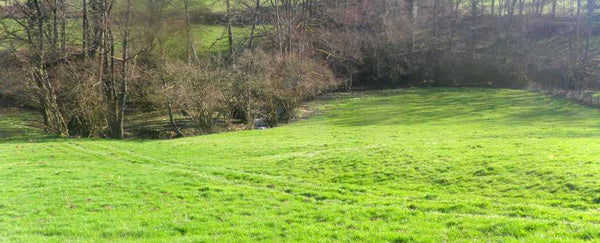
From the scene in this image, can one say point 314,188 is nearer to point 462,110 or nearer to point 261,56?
point 261,56

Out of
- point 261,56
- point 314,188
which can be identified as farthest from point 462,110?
point 314,188

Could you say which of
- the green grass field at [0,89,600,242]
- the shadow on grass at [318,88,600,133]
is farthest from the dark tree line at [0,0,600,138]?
the green grass field at [0,89,600,242]

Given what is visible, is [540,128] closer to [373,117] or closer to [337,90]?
[373,117]

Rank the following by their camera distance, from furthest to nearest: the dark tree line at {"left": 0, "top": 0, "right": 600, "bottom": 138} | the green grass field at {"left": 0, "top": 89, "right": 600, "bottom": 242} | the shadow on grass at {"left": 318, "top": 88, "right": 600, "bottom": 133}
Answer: the dark tree line at {"left": 0, "top": 0, "right": 600, "bottom": 138} → the shadow on grass at {"left": 318, "top": 88, "right": 600, "bottom": 133} → the green grass field at {"left": 0, "top": 89, "right": 600, "bottom": 242}

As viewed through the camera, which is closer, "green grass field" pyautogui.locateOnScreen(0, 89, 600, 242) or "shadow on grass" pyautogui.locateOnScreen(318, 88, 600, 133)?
"green grass field" pyautogui.locateOnScreen(0, 89, 600, 242)

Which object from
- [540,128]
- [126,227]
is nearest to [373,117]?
Answer: [540,128]

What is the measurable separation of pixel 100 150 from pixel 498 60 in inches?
2290

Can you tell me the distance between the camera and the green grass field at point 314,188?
32.1 ft

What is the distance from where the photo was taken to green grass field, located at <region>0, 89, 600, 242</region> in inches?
385

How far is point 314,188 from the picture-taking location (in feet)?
48.7

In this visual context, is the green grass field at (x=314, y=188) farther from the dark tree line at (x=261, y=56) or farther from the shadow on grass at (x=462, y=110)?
the dark tree line at (x=261, y=56)

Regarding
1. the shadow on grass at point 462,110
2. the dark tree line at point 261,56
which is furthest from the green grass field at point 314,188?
the dark tree line at point 261,56

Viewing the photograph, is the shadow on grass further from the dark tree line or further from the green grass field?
the dark tree line

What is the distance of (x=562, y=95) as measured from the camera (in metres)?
44.7
